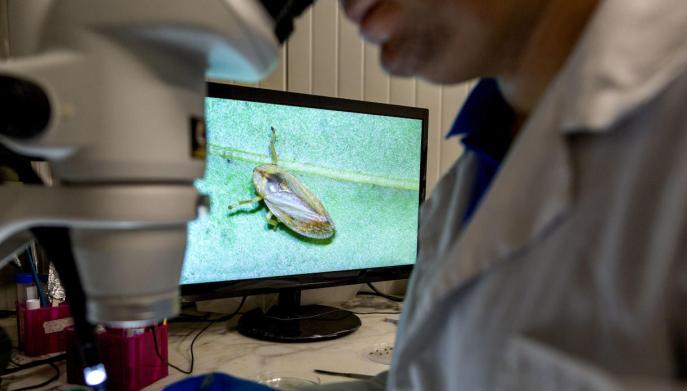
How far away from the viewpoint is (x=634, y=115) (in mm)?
358

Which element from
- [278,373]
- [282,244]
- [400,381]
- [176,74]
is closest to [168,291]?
[176,74]

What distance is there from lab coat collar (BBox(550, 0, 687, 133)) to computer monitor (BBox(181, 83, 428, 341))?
0.67 meters

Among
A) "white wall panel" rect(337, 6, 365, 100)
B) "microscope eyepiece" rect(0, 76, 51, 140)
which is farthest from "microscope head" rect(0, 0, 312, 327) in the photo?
"white wall panel" rect(337, 6, 365, 100)

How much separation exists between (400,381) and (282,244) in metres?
0.49

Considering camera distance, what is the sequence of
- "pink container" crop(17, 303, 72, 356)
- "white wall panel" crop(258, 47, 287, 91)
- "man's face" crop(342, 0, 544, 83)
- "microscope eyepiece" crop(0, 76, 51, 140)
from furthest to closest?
"white wall panel" crop(258, 47, 287, 91), "pink container" crop(17, 303, 72, 356), "man's face" crop(342, 0, 544, 83), "microscope eyepiece" crop(0, 76, 51, 140)

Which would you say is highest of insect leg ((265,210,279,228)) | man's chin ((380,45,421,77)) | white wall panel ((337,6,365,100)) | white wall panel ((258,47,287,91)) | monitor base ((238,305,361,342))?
white wall panel ((337,6,365,100))

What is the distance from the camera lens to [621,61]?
1.22ft

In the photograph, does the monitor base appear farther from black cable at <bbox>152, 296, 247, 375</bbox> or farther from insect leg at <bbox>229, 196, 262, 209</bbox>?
insect leg at <bbox>229, 196, 262, 209</bbox>

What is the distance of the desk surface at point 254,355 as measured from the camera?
0.76 metres

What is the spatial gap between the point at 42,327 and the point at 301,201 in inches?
21.7

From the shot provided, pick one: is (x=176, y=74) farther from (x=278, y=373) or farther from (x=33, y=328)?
(x=33, y=328)

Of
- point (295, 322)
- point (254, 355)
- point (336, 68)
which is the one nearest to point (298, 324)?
point (295, 322)

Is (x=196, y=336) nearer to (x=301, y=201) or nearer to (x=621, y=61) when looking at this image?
(x=301, y=201)

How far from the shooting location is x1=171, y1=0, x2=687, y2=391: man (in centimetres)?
32
